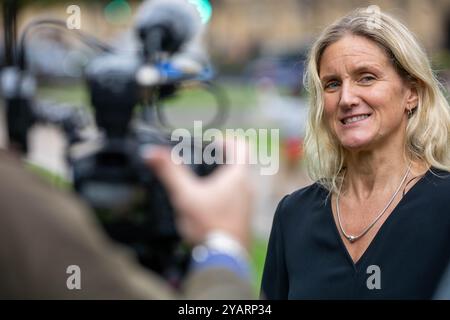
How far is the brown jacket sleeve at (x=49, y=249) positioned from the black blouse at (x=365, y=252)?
2.00ft

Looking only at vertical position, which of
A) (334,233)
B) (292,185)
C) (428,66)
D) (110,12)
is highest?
(110,12)

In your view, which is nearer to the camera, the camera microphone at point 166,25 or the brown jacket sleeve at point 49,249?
the brown jacket sleeve at point 49,249

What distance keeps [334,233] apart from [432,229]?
0.55ft

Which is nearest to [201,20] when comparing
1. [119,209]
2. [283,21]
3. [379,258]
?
[119,209]

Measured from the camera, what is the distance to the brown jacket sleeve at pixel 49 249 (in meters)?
0.71

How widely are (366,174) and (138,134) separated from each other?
0.73m

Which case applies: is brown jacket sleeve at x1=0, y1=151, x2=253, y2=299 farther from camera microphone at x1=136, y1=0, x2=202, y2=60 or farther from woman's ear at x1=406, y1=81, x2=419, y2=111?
camera microphone at x1=136, y1=0, x2=202, y2=60

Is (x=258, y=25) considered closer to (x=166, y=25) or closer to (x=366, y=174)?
(x=166, y=25)

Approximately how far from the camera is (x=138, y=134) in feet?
6.75

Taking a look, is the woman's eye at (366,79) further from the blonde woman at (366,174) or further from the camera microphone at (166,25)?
the camera microphone at (166,25)

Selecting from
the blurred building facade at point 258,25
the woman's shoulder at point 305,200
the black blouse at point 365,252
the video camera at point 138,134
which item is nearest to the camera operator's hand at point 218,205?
the black blouse at point 365,252

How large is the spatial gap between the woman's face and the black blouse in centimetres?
10
